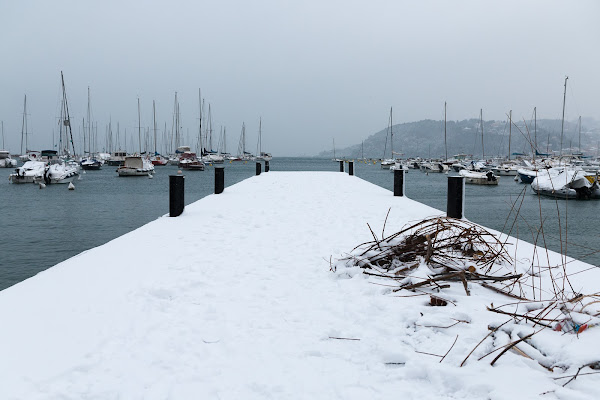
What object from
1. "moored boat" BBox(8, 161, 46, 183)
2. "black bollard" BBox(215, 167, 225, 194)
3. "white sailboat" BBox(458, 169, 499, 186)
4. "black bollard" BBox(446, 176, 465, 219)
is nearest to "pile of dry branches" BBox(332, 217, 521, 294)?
"black bollard" BBox(446, 176, 465, 219)

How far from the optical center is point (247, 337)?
324 cm

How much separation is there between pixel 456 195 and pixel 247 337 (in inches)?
256

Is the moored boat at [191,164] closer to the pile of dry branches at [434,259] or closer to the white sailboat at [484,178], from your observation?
the white sailboat at [484,178]

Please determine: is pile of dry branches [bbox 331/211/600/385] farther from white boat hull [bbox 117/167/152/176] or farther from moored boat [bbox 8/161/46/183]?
white boat hull [bbox 117/167/152/176]

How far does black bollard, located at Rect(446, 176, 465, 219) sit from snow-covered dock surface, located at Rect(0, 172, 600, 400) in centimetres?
291

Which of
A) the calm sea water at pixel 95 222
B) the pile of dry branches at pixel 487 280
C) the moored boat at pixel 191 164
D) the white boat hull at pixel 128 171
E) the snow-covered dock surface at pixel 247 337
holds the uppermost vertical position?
the moored boat at pixel 191 164

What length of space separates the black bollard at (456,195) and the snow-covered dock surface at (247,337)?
291 centimetres

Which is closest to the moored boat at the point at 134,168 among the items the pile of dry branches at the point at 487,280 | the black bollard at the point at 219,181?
the black bollard at the point at 219,181

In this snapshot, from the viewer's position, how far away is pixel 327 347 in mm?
3078

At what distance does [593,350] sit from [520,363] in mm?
466

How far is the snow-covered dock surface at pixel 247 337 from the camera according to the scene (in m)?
2.54

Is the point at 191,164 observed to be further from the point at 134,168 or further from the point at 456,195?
the point at 456,195

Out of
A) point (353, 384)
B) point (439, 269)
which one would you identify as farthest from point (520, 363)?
point (439, 269)

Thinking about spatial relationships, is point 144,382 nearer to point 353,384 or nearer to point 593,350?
point 353,384
